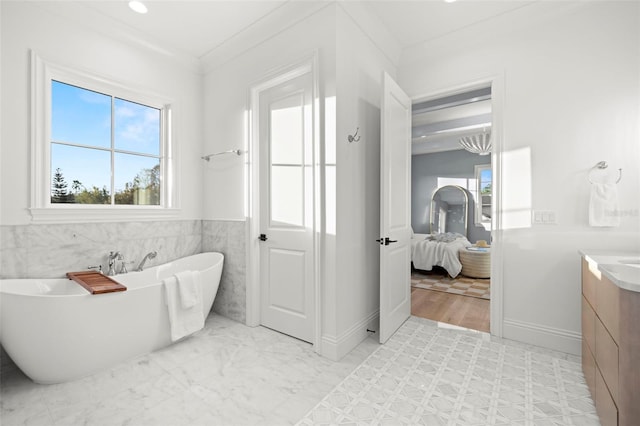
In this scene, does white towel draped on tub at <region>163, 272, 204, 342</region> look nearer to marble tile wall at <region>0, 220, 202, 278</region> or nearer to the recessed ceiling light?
marble tile wall at <region>0, 220, 202, 278</region>

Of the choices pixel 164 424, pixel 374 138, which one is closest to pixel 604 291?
pixel 374 138

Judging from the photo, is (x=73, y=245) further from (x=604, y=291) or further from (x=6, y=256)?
(x=604, y=291)

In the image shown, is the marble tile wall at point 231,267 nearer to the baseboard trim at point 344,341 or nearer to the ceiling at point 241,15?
the baseboard trim at point 344,341

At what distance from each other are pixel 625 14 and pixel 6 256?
4.70 m

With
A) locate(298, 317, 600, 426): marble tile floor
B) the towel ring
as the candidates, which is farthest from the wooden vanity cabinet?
the towel ring

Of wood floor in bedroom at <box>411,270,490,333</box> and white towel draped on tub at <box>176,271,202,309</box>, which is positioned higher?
white towel draped on tub at <box>176,271,202,309</box>

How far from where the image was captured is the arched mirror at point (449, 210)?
6449 mm

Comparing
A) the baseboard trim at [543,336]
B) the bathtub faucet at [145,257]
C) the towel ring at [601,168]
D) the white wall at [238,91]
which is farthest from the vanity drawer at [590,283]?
the bathtub faucet at [145,257]

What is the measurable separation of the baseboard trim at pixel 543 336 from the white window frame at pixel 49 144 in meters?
3.39

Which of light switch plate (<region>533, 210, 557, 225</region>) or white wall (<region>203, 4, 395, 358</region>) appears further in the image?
light switch plate (<region>533, 210, 557, 225</region>)

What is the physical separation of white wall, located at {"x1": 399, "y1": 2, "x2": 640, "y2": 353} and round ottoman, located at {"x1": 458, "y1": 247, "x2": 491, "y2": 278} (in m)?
2.32

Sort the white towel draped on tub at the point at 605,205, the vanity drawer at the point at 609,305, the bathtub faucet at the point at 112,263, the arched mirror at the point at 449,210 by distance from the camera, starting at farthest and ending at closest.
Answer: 1. the arched mirror at the point at 449,210
2. the bathtub faucet at the point at 112,263
3. the white towel draped on tub at the point at 605,205
4. the vanity drawer at the point at 609,305

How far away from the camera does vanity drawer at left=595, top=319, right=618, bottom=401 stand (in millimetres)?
Result: 1254

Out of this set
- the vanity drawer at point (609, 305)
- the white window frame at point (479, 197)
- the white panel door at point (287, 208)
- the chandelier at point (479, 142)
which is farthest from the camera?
the white window frame at point (479, 197)
